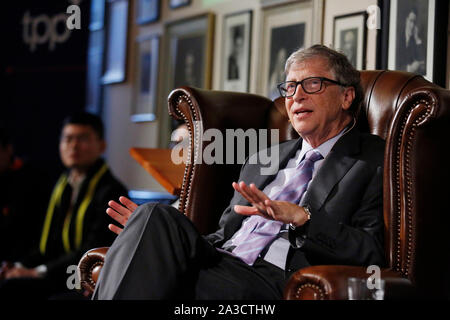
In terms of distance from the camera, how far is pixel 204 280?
205 cm

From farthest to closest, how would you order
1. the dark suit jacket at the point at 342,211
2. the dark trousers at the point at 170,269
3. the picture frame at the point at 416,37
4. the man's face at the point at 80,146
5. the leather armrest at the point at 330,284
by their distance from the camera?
the man's face at the point at 80,146 < the picture frame at the point at 416,37 < the dark suit jacket at the point at 342,211 < the dark trousers at the point at 170,269 < the leather armrest at the point at 330,284

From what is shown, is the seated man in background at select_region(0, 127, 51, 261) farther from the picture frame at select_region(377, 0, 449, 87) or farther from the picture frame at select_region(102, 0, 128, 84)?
the picture frame at select_region(377, 0, 449, 87)

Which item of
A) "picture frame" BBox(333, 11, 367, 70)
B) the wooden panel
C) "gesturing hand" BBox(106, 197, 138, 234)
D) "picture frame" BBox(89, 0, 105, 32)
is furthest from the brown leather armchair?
"picture frame" BBox(89, 0, 105, 32)

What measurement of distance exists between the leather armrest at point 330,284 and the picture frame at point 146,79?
9.99ft

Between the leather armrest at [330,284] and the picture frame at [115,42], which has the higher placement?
the picture frame at [115,42]

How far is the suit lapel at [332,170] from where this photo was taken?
2180 mm

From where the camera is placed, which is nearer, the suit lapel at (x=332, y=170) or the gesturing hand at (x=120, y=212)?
the suit lapel at (x=332, y=170)

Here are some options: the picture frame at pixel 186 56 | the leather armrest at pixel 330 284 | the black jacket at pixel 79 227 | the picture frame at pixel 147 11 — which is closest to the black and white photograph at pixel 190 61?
the picture frame at pixel 186 56

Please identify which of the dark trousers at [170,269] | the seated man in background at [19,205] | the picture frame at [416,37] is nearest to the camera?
the dark trousers at [170,269]

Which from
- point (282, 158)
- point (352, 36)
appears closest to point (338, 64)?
point (282, 158)

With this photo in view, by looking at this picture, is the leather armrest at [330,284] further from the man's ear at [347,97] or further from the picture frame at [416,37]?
the picture frame at [416,37]

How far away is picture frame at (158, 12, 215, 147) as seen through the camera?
4.24m
